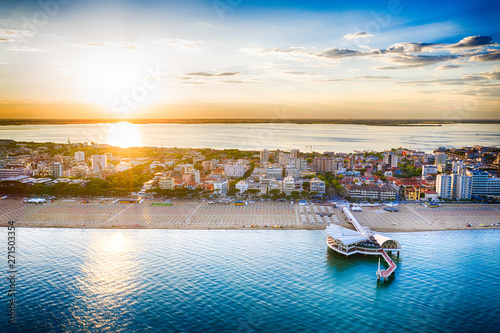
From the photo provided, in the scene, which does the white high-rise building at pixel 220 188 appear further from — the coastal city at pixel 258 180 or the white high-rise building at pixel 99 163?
the white high-rise building at pixel 99 163

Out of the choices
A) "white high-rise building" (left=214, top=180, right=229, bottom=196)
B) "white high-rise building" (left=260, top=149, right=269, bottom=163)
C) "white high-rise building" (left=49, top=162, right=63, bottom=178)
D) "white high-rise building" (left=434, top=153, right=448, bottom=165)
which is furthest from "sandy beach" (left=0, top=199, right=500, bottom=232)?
"white high-rise building" (left=260, top=149, right=269, bottom=163)

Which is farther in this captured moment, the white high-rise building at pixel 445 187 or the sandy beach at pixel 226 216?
the white high-rise building at pixel 445 187

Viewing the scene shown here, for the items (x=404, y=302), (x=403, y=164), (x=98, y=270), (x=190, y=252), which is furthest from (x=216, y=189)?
(x=403, y=164)

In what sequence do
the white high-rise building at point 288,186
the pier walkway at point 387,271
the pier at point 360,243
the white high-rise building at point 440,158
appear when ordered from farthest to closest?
the white high-rise building at point 440,158 < the white high-rise building at point 288,186 < the pier at point 360,243 < the pier walkway at point 387,271

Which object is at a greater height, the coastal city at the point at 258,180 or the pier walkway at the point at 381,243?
the coastal city at the point at 258,180

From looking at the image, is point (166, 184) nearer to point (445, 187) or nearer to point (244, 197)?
point (244, 197)

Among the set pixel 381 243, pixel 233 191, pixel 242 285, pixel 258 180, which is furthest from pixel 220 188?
pixel 242 285

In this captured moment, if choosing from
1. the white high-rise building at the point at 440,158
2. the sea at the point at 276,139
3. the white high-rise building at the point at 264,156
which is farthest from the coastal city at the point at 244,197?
the sea at the point at 276,139
